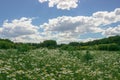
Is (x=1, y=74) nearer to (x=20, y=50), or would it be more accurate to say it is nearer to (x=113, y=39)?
(x=20, y=50)

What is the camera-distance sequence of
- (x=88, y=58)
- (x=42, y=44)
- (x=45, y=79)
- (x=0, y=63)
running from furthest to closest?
(x=42, y=44)
(x=88, y=58)
(x=0, y=63)
(x=45, y=79)

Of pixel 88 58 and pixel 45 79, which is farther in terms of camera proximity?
pixel 88 58

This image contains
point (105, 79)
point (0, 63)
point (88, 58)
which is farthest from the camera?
point (88, 58)

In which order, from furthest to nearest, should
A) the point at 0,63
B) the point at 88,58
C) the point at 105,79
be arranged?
the point at 88,58
the point at 0,63
the point at 105,79

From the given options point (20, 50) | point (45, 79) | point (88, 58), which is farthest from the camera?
point (20, 50)

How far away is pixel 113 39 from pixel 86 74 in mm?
57111

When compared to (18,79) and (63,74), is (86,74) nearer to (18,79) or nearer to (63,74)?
(63,74)

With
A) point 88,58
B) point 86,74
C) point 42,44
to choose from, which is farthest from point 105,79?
point 42,44

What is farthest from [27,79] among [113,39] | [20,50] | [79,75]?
[113,39]

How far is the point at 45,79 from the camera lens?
32.5ft

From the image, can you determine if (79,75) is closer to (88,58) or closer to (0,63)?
(0,63)

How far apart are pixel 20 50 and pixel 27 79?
572 inches

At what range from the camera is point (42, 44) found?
58531 mm

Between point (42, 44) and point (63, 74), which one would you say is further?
point (42, 44)
